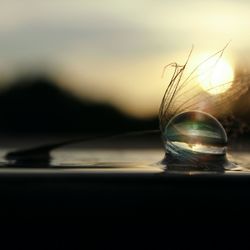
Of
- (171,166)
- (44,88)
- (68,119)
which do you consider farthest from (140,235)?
(44,88)

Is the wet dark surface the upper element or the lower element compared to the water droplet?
lower

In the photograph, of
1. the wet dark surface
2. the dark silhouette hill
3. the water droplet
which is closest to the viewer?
the wet dark surface

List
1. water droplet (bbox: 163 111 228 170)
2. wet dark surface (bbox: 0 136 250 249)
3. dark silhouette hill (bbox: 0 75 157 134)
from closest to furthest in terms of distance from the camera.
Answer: wet dark surface (bbox: 0 136 250 249), water droplet (bbox: 163 111 228 170), dark silhouette hill (bbox: 0 75 157 134)

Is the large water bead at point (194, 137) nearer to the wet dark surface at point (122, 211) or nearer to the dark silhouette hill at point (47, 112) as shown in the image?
the wet dark surface at point (122, 211)

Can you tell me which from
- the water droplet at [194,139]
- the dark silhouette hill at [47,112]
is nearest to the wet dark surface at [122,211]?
the water droplet at [194,139]

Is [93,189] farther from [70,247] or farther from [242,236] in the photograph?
[242,236]

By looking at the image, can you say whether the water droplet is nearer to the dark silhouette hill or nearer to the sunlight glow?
the sunlight glow

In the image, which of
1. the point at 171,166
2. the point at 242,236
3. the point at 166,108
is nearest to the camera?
the point at 242,236

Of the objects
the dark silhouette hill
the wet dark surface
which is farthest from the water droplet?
the dark silhouette hill

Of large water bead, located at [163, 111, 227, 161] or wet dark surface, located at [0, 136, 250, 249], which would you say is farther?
large water bead, located at [163, 111, 227, 161]
